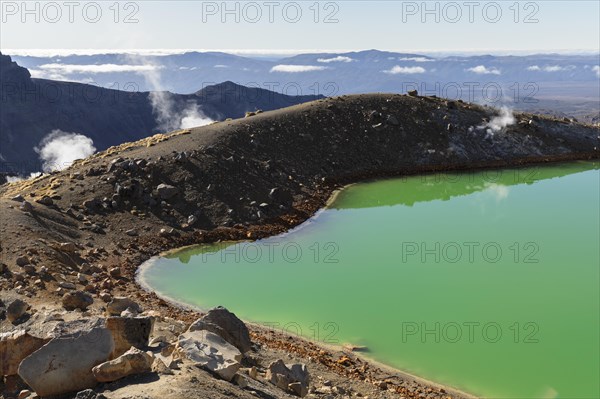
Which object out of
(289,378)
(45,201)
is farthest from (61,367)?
(45,201)

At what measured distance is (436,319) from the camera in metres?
21.9

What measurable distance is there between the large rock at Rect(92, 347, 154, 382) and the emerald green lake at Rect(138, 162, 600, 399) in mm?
10219

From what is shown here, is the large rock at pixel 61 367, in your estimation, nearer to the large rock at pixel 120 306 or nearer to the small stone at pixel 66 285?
the large rock at pixel 120 306

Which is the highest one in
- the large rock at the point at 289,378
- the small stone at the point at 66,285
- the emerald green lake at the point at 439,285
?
the small stone at the point at 66,285

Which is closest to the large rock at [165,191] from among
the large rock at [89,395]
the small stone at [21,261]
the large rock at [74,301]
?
the small stone at [21,261]

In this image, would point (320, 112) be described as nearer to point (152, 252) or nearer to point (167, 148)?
point (167, 148)

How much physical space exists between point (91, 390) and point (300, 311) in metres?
13.5

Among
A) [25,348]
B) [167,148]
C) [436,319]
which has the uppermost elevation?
[167,148]

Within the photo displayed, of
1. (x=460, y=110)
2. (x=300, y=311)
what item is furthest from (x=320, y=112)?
(x=300, y=311)

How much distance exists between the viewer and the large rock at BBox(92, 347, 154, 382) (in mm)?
11148

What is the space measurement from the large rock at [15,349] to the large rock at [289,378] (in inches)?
218

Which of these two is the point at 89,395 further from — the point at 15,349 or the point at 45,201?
the point at 45,201

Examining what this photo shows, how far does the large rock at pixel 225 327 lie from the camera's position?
49.6 feet

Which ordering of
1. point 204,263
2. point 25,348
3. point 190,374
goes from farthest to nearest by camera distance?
point 204,263
point 25,348
point 190,374
